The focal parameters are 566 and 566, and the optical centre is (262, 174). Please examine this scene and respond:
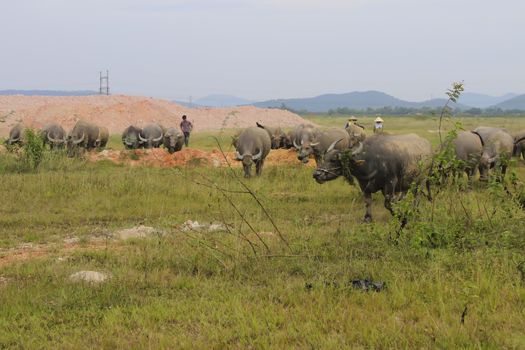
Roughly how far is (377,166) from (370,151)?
30 cm

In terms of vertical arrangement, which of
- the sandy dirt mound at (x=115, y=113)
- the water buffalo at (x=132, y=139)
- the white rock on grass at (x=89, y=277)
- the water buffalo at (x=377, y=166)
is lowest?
the sandy dirt mound at (x=115, y=113)

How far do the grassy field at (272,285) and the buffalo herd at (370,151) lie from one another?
81cm

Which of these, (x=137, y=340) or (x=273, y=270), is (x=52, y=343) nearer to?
(x=137, y=340)

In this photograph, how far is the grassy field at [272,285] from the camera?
467 centimetres

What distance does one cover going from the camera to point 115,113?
51312 millimetres

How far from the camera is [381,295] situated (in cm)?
546

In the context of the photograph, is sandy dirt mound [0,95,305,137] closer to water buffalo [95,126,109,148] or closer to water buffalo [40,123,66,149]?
water buffalo [95,126,109,148]

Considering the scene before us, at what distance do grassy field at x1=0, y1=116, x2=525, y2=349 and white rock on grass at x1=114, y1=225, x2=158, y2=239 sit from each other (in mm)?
166

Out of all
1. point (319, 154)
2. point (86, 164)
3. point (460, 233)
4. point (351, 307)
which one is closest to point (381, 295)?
point (351, 307)

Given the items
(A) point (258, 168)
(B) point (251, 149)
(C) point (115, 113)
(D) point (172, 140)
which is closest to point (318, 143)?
(A) point (258, 168)

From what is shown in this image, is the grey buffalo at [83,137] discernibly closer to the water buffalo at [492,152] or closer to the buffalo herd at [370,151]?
the buffalo herd at [370,151]

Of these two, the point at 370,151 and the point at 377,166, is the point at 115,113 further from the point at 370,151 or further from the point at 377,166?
the point at 377,166

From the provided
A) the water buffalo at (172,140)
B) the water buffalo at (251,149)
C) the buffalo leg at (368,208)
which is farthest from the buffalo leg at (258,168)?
the water buffalo at (172,140)

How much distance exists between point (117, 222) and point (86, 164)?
28.8 feet
